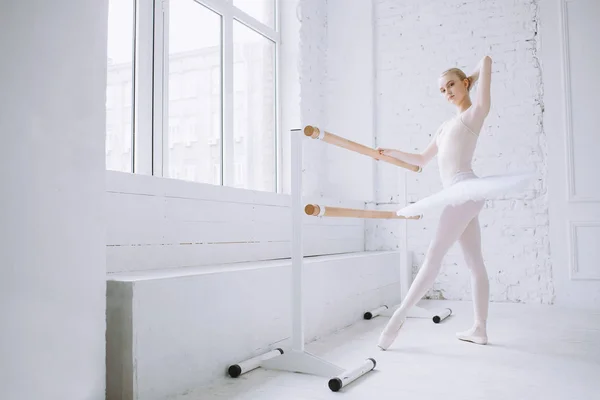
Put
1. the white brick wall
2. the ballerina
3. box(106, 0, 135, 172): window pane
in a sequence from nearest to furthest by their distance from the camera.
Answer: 1. the ballerina
2. box(106, 0, 135, 172): window pane
3. the white brick wall

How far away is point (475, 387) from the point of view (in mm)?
1978

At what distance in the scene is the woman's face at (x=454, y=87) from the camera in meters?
2.74

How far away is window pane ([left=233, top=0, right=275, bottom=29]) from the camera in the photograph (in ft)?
13.0

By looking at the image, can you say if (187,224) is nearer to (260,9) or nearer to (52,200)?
(52,200)

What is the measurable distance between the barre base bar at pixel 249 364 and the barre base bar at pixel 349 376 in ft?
1.26

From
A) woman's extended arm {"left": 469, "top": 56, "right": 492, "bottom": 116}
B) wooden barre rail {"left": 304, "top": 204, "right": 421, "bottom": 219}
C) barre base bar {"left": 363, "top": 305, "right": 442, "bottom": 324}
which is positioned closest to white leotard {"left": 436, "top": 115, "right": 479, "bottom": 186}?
woman's extended arm {"left": 469, "top": 56, "right": 492, "bottom": 116}

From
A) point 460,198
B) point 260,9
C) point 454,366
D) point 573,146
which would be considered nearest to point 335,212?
point 460,198

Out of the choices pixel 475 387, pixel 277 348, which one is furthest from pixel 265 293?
pixel 475 387

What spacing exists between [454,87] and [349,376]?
5.06 feet

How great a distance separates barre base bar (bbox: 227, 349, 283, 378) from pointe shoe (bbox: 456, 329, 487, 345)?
3.32 feet

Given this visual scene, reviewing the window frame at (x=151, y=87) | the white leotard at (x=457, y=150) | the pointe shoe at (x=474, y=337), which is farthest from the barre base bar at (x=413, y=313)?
the window frame at (x=151, y=87)

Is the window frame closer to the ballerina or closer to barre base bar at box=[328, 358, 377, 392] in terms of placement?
the ballerina

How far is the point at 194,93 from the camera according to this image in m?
3.25

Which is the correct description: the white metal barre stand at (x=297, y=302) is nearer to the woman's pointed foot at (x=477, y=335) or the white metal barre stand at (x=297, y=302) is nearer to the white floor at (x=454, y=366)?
the white floor at (x=454, y=366)
